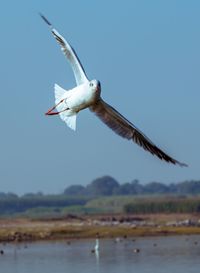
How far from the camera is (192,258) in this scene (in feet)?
147

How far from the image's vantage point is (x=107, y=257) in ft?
156

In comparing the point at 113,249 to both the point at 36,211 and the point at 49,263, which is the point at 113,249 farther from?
the point at 36,211

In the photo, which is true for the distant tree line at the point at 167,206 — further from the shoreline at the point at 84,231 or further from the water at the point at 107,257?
the water at the point at 107,257


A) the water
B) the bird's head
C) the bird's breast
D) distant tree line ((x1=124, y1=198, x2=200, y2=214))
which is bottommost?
the water

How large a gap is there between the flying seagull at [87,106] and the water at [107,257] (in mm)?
19424

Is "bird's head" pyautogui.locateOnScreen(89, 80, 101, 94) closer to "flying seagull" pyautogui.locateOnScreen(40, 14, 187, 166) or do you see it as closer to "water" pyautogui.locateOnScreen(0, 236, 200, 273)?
"flying seagull" pyautogui.locateOnScreen(40, 14, 187, 166)

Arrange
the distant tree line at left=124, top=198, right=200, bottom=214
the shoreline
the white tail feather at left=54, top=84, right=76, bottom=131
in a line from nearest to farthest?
the white tail feather at left=54, top=84, right=76, bottom=131 < the shoreline < the distant tree line at left=124, top=198, right=200, bottom=214

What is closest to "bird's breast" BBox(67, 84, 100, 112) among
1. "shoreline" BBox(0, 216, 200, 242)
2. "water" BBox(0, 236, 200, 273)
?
"water" BBox(0, 236, 200, 273)

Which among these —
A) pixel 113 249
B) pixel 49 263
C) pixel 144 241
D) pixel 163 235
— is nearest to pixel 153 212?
pixel 163 235

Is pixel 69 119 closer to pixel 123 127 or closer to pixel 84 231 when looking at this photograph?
pixel 123 127

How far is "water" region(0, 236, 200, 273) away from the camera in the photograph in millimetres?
41469

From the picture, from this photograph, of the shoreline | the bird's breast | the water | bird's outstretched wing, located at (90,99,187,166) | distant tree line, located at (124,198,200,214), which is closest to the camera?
the bird's breast

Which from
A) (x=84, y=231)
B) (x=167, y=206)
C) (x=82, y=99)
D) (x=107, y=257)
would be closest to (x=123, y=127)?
(x=82, y=99)

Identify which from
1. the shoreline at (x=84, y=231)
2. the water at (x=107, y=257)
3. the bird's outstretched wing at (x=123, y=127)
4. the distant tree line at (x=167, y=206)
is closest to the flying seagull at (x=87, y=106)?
the bird's outstretched wing at (x=123, y=127)
